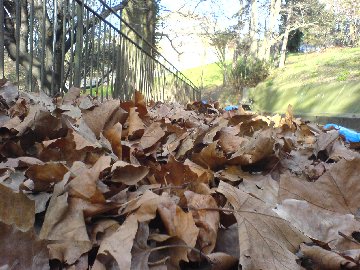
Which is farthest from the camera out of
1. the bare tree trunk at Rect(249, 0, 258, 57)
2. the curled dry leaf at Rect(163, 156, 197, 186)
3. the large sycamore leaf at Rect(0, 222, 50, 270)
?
the bare tree trunk at Rect(249, 0, 258, 57)

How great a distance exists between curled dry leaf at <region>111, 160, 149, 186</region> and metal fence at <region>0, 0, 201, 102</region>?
2085 millimetres

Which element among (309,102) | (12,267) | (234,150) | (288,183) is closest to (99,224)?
(12,267)

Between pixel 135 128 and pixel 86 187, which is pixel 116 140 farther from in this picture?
pixel 86 187

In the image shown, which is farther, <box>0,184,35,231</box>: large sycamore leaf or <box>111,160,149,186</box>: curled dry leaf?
<box>111,160,149,186</box>: curled dry leaf

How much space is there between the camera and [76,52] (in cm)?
386

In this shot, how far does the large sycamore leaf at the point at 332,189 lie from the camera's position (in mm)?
941

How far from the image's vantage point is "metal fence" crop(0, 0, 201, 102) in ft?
10.7

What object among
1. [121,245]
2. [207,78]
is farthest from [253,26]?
[121,245]

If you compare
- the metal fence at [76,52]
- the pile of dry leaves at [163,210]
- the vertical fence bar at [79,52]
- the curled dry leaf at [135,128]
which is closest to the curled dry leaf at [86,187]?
the pile of dry leaves at [163,210]

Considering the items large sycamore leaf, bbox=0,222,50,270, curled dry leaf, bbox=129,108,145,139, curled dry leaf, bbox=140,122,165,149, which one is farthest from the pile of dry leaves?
curled dry leaf, bbox=129,108,145,139

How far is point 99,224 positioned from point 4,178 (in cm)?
30

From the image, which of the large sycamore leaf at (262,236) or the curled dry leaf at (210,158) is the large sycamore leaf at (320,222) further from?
the curled dry leaf at (210,158)

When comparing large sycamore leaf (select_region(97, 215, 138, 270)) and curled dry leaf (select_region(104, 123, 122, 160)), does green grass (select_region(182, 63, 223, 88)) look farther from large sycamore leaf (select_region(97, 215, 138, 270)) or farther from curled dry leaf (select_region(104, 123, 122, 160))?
large sycamore leaf (select_region(97, 215, 138, 270))

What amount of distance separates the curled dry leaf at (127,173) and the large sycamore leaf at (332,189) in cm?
35
